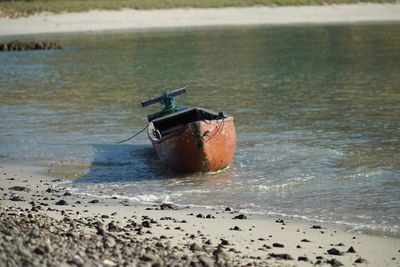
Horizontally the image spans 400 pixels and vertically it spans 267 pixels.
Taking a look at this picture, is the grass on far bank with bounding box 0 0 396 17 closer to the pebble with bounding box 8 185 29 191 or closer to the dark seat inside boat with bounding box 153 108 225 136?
the dark seat inside boat with bounding box 153 108 225 136

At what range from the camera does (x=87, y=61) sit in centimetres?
4425

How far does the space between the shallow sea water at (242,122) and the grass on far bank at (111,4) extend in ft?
70.8

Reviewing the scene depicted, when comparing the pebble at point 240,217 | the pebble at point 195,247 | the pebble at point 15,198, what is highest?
the pebble at point 195,247

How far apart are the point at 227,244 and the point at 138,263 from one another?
192 centimetres

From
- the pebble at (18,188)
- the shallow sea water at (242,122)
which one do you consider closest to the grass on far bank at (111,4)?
the shallow sea water at (242,122)

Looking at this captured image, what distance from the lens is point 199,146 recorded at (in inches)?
616

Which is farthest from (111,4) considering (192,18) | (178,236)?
(178,236)

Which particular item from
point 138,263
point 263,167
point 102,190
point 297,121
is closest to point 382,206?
point 263,167

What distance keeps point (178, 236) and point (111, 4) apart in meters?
64.6

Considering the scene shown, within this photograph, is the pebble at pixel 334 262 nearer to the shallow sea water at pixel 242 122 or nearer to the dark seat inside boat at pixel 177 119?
the shallow sea water at pixel 242 122

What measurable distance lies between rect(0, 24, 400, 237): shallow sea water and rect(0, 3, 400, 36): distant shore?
19.0m

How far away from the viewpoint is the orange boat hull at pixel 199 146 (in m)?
15.6

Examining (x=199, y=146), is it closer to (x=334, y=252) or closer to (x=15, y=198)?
(x=15, y=198)

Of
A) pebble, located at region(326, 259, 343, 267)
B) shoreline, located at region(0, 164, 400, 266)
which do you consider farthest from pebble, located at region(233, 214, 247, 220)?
pebble, located at region(326, 259, 343, 267)
